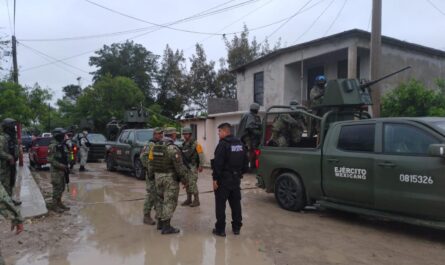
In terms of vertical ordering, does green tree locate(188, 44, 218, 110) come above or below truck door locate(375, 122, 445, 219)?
above

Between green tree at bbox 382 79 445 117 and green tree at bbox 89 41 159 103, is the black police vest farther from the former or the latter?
green tree at bbox 89 41 159 103

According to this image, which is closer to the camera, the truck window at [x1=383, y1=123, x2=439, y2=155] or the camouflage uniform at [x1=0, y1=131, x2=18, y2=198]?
the truck window at [x1=383, y1=123, x2=439, y2=155]

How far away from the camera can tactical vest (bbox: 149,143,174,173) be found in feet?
21.8

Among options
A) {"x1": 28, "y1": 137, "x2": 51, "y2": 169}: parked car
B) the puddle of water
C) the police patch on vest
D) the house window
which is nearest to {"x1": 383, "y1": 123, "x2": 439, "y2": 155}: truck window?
the police patch on vest

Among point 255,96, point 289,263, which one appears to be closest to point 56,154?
point 289,263

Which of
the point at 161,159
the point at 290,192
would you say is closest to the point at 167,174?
the point at 161,159

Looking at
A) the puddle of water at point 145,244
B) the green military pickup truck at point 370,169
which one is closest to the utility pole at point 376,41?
the green military pickup truck at point 370,169

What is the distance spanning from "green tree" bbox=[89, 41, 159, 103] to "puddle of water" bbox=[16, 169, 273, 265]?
116 ft

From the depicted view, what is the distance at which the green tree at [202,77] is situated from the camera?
31945mm

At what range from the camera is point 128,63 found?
1750 inches

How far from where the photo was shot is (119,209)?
28.3ft

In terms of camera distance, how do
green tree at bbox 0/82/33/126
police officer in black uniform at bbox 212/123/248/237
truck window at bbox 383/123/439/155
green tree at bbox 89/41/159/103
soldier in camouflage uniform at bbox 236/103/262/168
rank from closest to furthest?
truck window at bbox 383/123/439/155 → police officer in black uniform at bbox 212/123/248/237 → soldier in camouflage uniform at bbox 236/103/262/168 → green tree at bbox 0/82/33/126 → green tree at bbox 89/41/159/103

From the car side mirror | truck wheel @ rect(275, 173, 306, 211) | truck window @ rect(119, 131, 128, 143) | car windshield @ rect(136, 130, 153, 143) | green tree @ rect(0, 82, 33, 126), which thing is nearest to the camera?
the car side mirror

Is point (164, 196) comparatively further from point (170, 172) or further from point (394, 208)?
point (394, 208)
